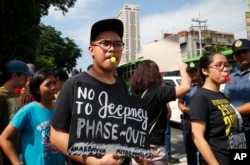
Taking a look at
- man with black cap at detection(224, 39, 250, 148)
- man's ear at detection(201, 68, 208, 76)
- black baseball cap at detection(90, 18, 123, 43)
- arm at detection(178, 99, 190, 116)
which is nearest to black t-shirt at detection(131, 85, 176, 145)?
man's ear at detection(201, 68, 208, 76)

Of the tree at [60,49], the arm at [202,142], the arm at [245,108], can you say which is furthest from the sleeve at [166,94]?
the tree at [60,49]

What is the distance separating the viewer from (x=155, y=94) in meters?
3.02

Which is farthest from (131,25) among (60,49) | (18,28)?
(18,28)

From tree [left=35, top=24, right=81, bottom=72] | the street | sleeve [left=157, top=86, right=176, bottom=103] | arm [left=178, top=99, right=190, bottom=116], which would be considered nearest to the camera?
sleeve [left=157, top=86, right=176, bottom=103]

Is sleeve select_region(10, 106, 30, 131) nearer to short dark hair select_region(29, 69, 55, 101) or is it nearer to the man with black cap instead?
short dark hair select_region(29, 69, 55, 101)

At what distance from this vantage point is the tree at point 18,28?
1412 cm

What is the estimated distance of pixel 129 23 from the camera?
6378cm

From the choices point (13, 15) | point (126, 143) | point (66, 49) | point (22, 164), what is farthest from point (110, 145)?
point (66, 49)

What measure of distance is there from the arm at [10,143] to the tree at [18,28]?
12115 millimetres

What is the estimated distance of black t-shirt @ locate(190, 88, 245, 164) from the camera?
97.7 inches

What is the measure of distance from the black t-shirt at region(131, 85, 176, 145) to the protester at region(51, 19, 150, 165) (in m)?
1.04

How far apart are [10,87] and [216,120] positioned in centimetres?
230

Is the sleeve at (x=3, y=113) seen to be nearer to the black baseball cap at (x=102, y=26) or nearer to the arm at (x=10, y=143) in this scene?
the arm at (x=10, y=143)

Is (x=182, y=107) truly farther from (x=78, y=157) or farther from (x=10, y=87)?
(x=78, y=157)
